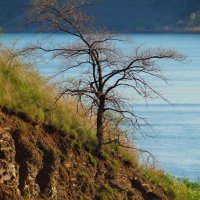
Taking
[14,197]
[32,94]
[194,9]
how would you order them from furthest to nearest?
[194,9]
[32,94]
[14,197]

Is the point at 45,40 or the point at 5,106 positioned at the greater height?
the point at 45,40

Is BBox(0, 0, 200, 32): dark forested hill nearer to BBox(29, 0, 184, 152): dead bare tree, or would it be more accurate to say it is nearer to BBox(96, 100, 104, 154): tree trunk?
BBox(29, 0, 184, 152): dead bare tree

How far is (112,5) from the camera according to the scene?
135 m

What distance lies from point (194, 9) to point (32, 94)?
441 ft

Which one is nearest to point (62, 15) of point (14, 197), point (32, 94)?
point (32, 94)

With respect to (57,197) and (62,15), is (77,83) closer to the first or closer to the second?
(62,15)

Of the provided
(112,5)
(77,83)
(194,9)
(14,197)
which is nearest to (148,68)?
(77,83)

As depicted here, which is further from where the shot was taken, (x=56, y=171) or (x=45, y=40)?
(x=45, y=40)

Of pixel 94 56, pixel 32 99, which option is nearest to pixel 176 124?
pixel 94 56

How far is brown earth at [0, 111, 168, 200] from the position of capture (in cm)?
1217

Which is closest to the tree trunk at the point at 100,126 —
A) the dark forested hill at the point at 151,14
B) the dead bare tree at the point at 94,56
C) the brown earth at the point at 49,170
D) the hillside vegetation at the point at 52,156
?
the dead bare tree at the point at 94,56

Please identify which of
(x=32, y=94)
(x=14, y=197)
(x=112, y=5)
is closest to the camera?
(x=14, y=197)

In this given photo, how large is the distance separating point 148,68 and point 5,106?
273cm

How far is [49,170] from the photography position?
12742mm
